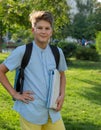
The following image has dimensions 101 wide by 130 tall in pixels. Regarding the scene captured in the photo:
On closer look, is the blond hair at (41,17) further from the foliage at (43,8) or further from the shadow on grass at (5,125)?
the foliage at (43,8)

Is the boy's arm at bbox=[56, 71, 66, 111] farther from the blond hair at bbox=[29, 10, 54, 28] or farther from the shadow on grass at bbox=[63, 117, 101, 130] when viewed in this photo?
the shadow on grass at bbox=[63, 117, 101, 130]

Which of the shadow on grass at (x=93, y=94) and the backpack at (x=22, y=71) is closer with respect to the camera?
the backpack at (x=22, y=71)

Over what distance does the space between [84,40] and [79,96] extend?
4826 cm

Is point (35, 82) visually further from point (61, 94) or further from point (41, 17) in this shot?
point (41, 17)

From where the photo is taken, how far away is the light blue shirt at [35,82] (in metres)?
3.36

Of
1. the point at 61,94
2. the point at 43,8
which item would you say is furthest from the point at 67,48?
the point at 61,94

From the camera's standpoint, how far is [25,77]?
134 inches

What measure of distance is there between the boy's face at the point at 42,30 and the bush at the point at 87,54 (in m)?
18.2

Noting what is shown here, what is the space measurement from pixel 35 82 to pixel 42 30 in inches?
18.3

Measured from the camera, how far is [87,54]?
21875mm

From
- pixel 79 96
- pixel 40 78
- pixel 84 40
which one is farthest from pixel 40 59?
pixel 84 40

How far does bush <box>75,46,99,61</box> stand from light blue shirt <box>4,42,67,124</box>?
18.2m

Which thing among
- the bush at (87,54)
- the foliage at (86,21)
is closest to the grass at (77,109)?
the bush at (87,54)

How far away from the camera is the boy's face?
3369 millimetres
